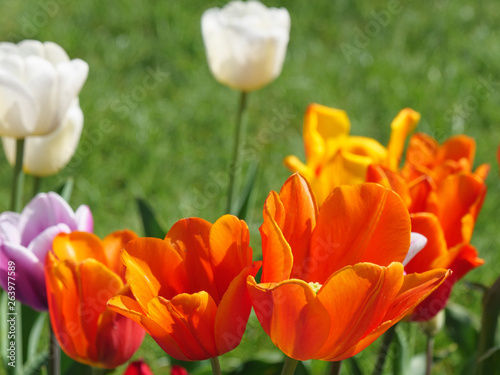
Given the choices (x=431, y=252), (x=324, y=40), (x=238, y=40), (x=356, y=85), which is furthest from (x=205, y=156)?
(x=431, y=252)

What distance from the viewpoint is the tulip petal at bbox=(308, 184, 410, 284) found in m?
0.63

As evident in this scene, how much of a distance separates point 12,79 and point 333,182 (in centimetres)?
43

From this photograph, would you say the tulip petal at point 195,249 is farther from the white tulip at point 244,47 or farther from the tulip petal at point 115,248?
the white tulip at point 244,47

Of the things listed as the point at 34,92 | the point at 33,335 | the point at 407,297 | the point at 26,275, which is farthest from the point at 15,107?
the point at 407,297

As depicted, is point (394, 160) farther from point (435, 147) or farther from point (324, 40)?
point (324, 40)

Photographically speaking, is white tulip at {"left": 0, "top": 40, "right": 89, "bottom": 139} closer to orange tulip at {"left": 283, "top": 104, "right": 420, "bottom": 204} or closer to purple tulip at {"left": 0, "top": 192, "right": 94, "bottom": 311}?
purple tulip at {"left": 0, "top": 192, "right": 94, "bottom": 311}

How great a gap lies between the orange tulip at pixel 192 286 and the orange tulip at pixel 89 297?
1.3 inches

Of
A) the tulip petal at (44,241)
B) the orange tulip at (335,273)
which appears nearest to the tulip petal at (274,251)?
the orange tulip at (335,273)

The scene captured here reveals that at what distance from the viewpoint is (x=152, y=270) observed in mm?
639

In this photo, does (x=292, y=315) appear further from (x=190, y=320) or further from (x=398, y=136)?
(x=398, y=136)

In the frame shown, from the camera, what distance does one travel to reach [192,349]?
63 cm

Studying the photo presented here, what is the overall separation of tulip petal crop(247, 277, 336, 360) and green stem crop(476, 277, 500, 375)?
342 millimetres

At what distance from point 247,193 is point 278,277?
82cm

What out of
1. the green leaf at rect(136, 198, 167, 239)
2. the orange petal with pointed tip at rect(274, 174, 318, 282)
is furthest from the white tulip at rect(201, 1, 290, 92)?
the orange petal with pointed tip at rect(274, 174, 318, 282)
